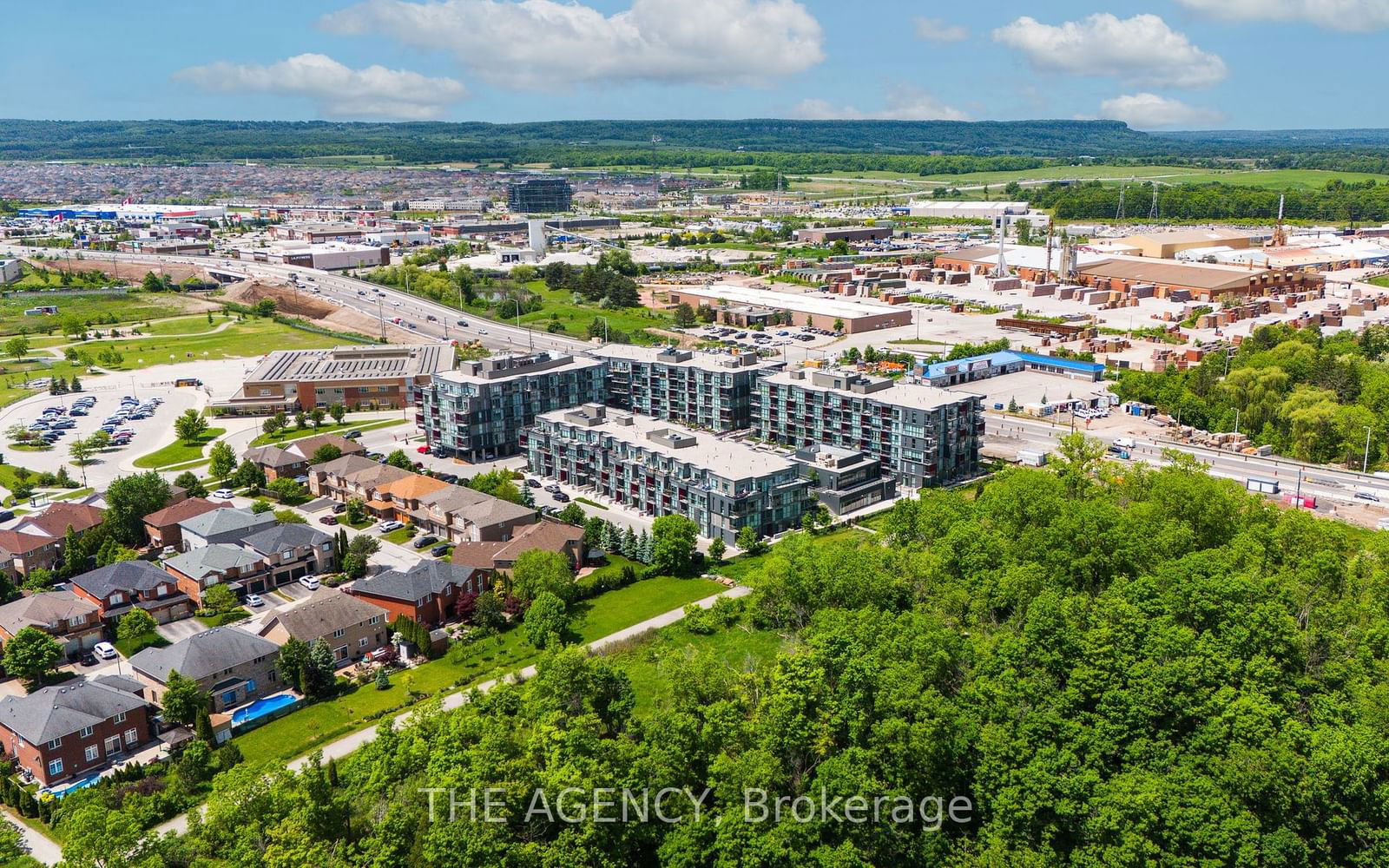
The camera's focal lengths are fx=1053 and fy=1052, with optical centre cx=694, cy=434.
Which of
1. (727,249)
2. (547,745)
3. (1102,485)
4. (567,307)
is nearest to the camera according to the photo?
(547,745)

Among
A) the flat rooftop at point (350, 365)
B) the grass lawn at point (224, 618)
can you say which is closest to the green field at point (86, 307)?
the flat rooftop at point (350, 365)

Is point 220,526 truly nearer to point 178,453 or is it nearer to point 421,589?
point 421,589

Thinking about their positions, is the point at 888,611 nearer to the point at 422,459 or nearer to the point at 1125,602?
the point at 1125,602

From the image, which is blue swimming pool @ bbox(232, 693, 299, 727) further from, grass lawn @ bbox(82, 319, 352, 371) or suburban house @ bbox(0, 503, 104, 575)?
grass lawn @ bbox(82, 319, 352, 371)

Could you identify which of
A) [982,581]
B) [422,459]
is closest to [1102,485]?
[982,581]

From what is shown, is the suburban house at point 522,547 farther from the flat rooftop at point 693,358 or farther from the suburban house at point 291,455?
the flat rooftop at point 693,358

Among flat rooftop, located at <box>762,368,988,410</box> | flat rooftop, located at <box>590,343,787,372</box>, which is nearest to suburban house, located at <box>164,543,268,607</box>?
flat rooftop, located at <box>590,343,787,372</box>
